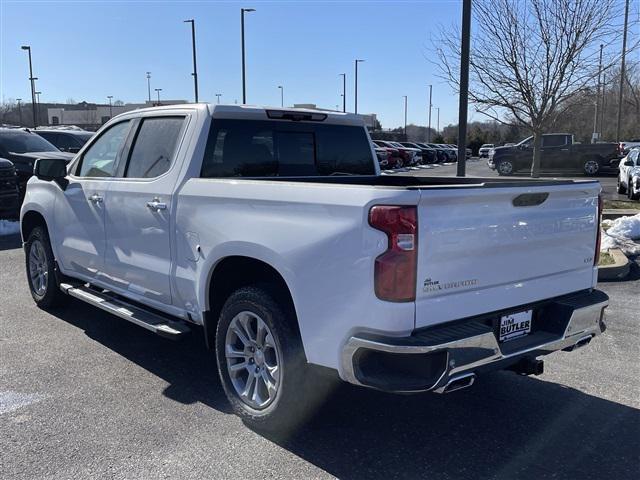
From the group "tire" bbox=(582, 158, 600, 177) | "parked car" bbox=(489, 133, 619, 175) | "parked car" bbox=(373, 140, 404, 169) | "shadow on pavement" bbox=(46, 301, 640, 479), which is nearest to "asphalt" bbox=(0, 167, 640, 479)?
"shadow on pavement" bbox=(46, 301, 640, 479)

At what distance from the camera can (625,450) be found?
11.9 ft

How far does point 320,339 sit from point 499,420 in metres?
1.54

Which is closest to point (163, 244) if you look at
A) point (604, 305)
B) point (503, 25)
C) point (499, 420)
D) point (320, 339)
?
point (320, 339)

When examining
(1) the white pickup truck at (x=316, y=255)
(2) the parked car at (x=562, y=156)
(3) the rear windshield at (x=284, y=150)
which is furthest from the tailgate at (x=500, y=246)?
(2) the parked car at (x=562, y=156)

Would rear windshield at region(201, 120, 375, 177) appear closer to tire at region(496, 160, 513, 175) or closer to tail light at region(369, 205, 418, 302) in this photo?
tail light at region(369, 205, 418, 302)

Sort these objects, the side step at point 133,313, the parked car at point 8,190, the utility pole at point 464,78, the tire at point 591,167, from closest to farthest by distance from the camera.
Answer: the side step at point 133,313, the utility pole at point 464,78, the parked car at point 8,190, the tire at point 591,167

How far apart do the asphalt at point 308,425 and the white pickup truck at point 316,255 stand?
32 centimetres

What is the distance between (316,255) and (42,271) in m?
4.46

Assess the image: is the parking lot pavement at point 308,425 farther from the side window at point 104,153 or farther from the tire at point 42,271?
the side window at point 104,153

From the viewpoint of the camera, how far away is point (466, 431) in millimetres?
3896

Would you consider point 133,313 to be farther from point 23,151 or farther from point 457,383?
point 23,151

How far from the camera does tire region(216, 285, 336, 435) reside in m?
3.55

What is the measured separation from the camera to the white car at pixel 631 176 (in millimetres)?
15922

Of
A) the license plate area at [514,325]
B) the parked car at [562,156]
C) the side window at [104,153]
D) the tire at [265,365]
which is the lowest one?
the tire at [265,365]
